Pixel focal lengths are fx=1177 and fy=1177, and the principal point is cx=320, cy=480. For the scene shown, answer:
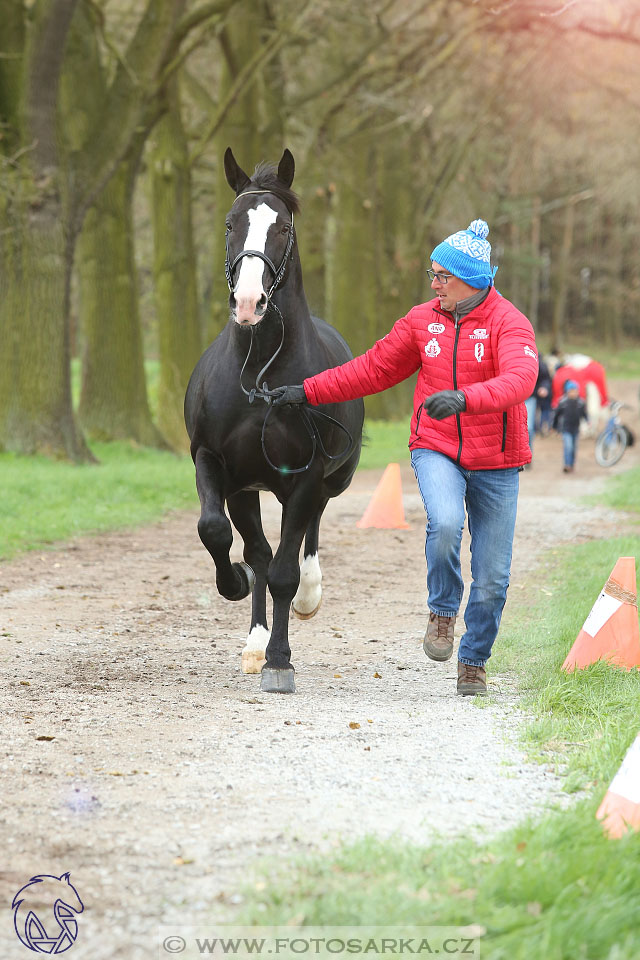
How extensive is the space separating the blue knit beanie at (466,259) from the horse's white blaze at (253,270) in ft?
2.64

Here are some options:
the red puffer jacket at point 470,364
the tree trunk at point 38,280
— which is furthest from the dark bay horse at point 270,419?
the tree trunk at point 38,280

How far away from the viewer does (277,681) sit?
18.9 feet

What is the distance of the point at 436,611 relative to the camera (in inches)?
227

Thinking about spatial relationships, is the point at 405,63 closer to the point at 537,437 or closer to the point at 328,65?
the point at 328,65

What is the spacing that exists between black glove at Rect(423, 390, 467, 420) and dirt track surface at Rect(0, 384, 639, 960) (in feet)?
4.36

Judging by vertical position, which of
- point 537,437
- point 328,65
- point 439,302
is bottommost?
point 537,437

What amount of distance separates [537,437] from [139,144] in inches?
706

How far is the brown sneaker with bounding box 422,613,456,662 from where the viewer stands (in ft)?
18.8

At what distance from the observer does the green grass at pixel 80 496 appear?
11.4m

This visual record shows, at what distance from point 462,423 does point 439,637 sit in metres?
1.06

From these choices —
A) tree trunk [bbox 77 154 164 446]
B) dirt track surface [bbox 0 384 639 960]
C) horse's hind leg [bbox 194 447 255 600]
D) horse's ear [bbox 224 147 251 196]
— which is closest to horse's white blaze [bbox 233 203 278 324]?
horse's ear [bbox 224 147 251 196]

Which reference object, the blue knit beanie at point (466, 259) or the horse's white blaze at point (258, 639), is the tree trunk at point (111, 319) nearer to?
the horse's white blaze at point (258, 639)

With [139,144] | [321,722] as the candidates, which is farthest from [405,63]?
[321,722]

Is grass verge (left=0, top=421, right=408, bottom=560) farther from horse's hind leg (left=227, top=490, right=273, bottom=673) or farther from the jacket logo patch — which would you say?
the jacket logo patch
